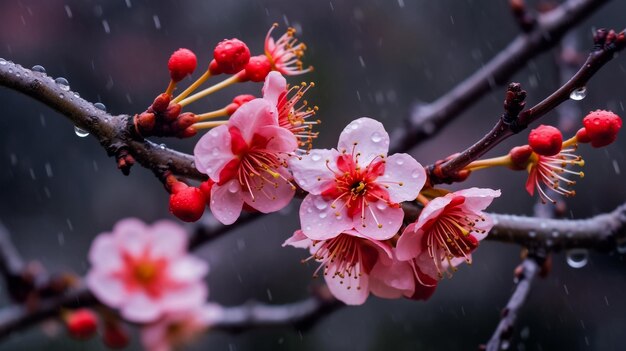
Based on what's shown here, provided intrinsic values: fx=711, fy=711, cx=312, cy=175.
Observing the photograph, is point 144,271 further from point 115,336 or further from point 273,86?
point 273,86

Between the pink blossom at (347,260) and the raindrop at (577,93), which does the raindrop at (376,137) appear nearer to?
the pink blossom at (347,260)

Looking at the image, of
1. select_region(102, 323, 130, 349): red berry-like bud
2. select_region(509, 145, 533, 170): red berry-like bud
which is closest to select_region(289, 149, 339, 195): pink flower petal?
select_region(509, 145, 533, 170): red berry-like bud

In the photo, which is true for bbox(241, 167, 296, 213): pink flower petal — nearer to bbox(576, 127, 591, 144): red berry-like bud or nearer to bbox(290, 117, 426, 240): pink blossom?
bbox(290, 117, 426, 240): pink blossom

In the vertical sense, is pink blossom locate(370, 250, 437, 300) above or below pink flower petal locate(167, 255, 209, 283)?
above

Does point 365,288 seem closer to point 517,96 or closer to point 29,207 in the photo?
point 517,96

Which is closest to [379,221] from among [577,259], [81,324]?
[577,259]

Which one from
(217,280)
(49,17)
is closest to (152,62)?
(49,17)
